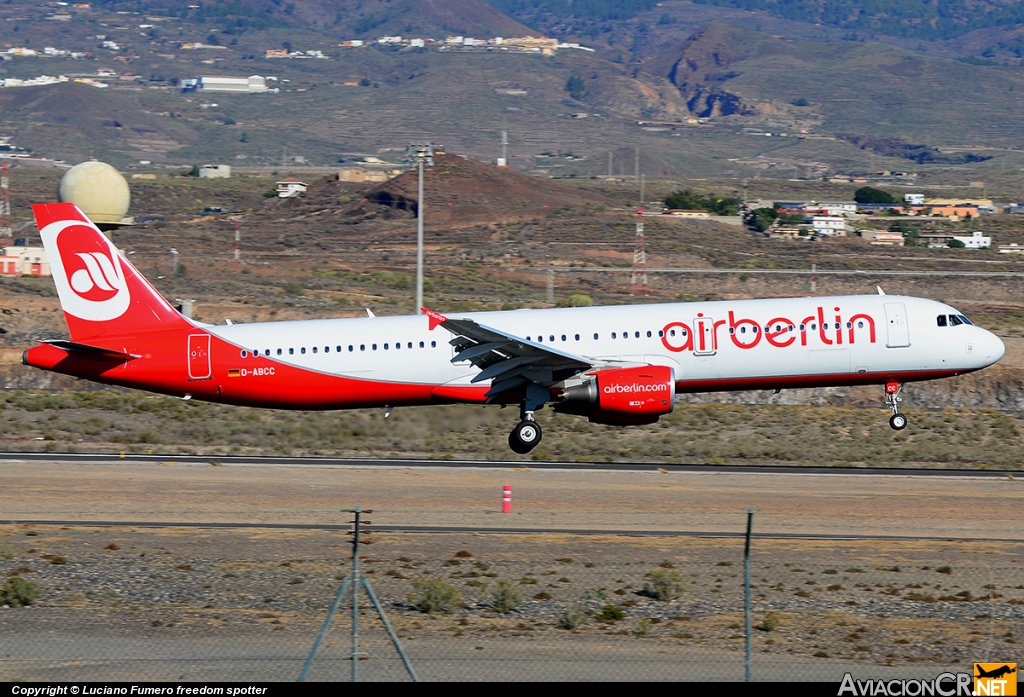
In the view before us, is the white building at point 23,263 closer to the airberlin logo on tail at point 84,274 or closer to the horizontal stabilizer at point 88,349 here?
the airberlin logo on tail at point 84,274

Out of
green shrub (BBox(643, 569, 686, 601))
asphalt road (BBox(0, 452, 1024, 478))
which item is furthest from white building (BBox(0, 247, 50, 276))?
green shrub (BBox(643, 569, 686, 601))

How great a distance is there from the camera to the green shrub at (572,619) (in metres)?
21.1

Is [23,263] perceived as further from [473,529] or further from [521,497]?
[473,529]

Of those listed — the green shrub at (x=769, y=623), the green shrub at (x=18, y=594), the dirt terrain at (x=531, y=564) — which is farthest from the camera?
the green shrub at (x=18, y=594)

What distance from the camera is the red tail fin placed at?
3666cm

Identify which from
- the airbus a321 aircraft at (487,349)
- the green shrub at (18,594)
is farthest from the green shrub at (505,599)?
the airbus a321 aircraft at (487,349)

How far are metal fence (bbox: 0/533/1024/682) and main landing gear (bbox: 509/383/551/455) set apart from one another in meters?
10.2

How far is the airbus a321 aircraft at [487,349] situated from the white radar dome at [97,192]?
37412mm

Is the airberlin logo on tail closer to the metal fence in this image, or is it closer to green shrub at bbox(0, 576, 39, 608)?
the metal fence

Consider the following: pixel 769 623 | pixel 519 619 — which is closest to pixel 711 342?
pixel 769 623

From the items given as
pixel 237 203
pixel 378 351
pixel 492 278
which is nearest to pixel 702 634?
pixel 378 351

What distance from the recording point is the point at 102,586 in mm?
23781

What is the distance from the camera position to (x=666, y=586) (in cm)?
2306

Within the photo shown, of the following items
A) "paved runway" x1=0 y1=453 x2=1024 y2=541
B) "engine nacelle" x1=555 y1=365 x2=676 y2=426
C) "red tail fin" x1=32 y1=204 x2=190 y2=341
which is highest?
"red tail fin" x1=32 y1=204 x2=190 y2=341
